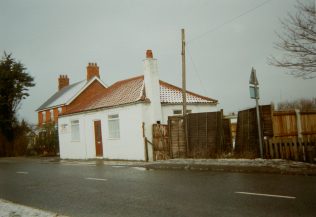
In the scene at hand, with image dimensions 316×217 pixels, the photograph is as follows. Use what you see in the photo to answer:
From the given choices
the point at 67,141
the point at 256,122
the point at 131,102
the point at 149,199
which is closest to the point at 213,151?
the point at 256,122

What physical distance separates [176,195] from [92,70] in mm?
37554

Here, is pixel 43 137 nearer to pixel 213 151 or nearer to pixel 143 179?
pixel 213 151

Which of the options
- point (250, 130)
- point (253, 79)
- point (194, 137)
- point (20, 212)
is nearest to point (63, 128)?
point (194, 137)

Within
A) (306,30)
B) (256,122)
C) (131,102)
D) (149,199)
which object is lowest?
(149,199)

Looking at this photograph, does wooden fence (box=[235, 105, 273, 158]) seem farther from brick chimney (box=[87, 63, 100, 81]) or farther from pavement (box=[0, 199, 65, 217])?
brick chimney (box=[87, 63, 100, 81])

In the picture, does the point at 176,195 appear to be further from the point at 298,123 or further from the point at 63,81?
the point at 63,81

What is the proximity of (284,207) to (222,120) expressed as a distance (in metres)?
11.5

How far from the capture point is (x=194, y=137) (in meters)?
20.2

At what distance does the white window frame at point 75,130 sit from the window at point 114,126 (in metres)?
4.81

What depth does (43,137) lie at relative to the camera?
3603 centimetres

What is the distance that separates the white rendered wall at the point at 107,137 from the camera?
73.9 ft

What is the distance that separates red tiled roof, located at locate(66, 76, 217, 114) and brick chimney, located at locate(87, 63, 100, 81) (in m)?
16.8

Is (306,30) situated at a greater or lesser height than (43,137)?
greater

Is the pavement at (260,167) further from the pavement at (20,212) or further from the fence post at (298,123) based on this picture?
the pavement at (20,212)
